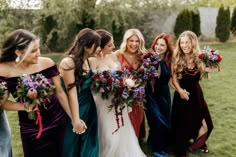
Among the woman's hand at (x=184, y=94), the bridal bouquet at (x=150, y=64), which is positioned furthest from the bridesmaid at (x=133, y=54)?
the woman's hand at (x=184, y=94)

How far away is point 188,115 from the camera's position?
5.74m

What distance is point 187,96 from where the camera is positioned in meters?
5.62

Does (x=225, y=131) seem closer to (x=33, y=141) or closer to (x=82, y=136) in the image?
(x=82, y=136)

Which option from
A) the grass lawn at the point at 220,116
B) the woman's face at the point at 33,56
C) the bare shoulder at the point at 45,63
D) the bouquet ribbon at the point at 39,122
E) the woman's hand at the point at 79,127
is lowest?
the grass lawn at the point at 220,116

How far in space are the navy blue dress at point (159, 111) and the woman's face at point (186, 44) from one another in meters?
0.42

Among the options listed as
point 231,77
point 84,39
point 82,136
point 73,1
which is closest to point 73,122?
point 82,136

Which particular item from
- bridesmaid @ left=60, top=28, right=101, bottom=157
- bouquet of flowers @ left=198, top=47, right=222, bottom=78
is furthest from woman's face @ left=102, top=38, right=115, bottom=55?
bouquet of flowers @ left=198, top=47, right=222, bottom=78

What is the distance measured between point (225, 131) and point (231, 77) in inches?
238

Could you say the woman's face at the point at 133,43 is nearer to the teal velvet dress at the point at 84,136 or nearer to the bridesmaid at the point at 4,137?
the teal velvet dress at the point at 84,136

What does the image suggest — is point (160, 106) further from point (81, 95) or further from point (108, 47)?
point (81, 95)

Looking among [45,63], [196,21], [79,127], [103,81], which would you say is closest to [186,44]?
[103,81]

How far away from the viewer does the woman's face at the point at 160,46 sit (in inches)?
217

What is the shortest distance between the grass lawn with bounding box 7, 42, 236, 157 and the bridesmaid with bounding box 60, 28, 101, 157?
152cm

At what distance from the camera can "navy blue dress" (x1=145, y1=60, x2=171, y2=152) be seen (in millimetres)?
5707
